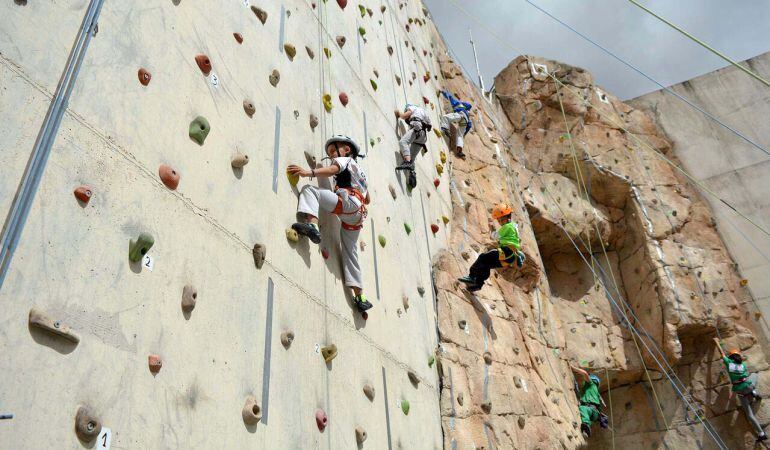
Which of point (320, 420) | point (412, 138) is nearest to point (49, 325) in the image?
point (320, 420)

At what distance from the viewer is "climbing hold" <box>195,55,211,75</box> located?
2.22 metres

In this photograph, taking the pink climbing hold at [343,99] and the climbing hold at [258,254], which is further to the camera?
the pink climbing hold at [343,99]

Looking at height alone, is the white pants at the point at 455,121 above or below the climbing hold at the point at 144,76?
above

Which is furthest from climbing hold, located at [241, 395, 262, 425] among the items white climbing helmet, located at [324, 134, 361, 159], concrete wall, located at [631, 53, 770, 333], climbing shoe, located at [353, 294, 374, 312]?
concrete wall, located at [631, 53, 770, 333]

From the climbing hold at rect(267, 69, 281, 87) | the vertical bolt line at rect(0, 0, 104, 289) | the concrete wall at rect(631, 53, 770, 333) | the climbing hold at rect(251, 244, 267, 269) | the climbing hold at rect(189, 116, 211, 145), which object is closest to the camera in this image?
the vertical bolt line at rect(0, 0, 104, 289)

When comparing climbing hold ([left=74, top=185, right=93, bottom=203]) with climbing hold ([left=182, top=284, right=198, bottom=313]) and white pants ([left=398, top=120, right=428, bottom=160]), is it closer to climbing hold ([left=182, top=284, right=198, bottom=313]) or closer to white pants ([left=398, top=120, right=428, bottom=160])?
climbing hold ([left=182, top=284, right=198, bottom=313])

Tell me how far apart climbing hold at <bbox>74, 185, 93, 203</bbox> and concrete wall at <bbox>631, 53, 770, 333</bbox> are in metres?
7.86

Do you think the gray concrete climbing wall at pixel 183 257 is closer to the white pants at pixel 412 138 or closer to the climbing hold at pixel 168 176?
the climbing hold at pixel 168 176

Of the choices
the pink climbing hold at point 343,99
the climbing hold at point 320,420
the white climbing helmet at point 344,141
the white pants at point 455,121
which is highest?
the white pants at point 455,121

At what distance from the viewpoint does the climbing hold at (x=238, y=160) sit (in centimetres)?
225

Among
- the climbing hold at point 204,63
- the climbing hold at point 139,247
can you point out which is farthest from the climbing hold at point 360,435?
the climbing hold at point 204,63

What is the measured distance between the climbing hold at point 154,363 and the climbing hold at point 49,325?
23cm

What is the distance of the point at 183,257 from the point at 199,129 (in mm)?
485

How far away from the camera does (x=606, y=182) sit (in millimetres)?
7980
